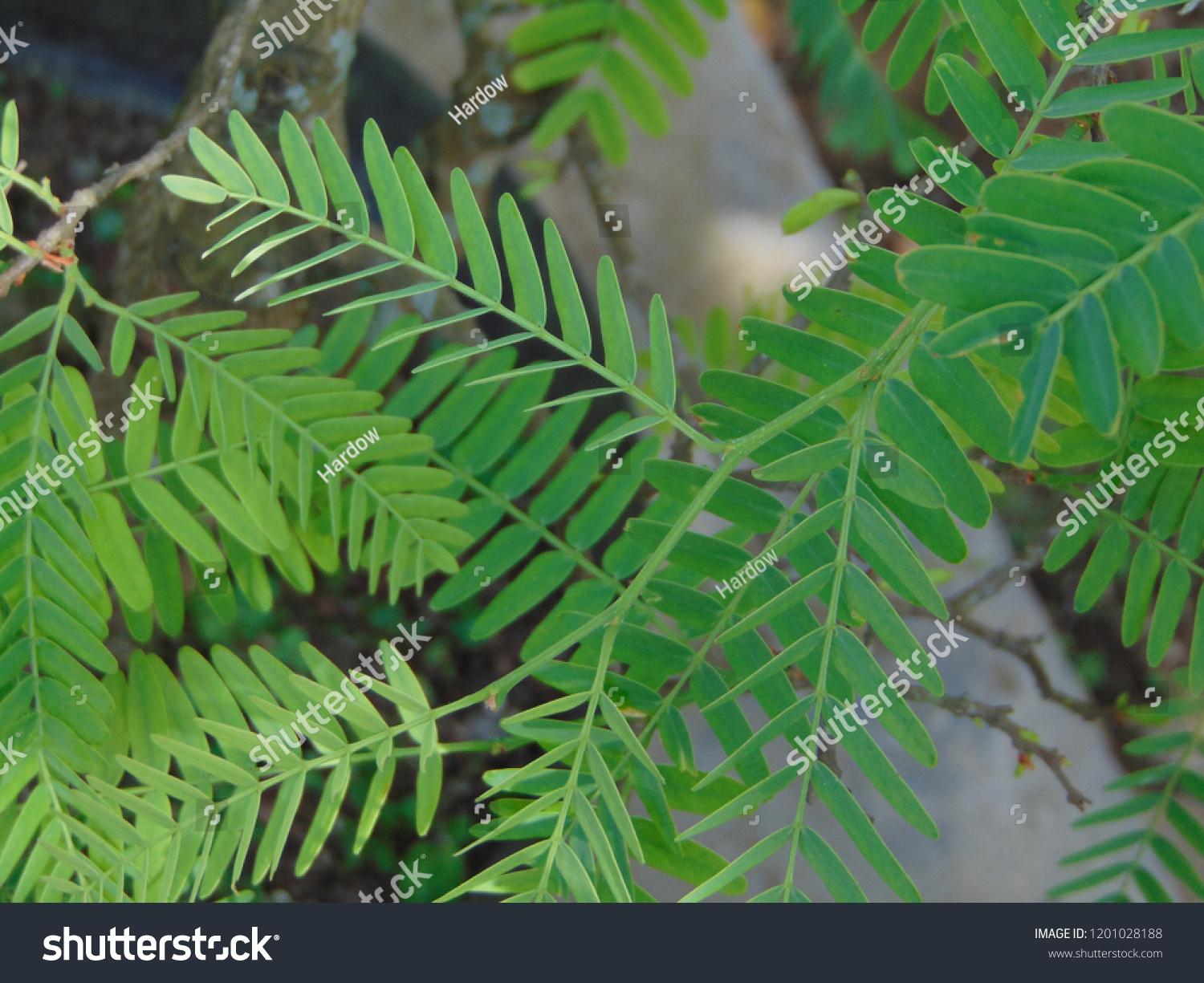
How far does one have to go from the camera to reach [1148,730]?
135 cm

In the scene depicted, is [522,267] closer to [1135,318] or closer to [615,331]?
[615,331]

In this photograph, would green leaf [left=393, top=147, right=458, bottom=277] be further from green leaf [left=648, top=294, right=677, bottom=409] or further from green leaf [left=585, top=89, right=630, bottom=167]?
green leaf [left=585, top=89, right=630, bottom=167]

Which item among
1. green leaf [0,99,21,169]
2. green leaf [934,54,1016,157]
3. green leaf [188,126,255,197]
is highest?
green leaf [0,99,21,169]

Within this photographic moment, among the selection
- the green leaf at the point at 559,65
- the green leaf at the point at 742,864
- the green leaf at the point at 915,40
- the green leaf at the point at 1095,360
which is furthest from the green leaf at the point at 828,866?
the green leaf at the point at 559,65

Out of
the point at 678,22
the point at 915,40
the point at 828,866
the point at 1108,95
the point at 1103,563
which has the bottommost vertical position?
the point at 828,866

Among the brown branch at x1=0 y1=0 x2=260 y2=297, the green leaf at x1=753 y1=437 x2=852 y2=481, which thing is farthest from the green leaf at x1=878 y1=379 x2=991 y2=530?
the brown branch at x1=0 y1=0 x2=260 y2=297

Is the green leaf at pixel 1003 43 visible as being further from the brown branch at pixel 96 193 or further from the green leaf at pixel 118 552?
the green leaf at pixel 118 552

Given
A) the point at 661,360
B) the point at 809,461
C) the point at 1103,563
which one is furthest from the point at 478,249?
the point at 1103,563

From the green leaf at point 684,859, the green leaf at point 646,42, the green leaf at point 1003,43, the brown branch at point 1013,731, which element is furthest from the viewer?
the green leaf at point 646,42

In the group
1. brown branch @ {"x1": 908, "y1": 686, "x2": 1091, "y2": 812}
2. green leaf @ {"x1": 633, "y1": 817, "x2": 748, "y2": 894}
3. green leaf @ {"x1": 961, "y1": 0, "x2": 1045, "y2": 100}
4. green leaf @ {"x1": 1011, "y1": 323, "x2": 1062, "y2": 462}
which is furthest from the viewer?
brown branch @ {"x1": 908, "y1": 686, "x2": 1091, "y2": 812}

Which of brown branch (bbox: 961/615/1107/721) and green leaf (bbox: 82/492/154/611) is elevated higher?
green leaf (bbox: 82/492/154/611)

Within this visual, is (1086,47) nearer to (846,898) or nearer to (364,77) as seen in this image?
(846,898)

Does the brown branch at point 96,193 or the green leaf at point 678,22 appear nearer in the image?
the brown branch at point 96,193
